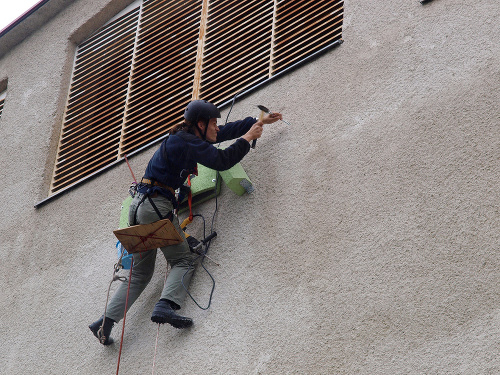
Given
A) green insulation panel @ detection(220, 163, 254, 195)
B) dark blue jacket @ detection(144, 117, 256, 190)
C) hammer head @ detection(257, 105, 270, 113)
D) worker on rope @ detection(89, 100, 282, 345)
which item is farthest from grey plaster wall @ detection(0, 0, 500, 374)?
dark blue jacket @ detection(144, 117, 256, 190)

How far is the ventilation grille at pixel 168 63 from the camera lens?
6273 millimetres

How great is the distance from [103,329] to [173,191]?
1139mm

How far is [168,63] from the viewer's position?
7.07 meters

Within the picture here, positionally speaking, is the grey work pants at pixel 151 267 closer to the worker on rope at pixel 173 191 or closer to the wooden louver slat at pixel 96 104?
the worker on rope at pixel 173 191

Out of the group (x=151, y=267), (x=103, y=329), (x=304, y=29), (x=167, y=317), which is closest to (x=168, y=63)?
(x=304, y=29)

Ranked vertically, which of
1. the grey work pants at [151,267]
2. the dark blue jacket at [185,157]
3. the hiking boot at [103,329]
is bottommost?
the hiking boot at [103,329]

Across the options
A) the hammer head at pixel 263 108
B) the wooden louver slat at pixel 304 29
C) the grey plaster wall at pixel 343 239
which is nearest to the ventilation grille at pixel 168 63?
the wooden louver slat at pixel 304 29

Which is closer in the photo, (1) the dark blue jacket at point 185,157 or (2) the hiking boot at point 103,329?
(1) the dark blue jacket at point 185,157

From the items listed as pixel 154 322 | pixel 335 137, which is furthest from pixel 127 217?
pixel 335 137

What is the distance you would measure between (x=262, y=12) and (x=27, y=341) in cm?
359

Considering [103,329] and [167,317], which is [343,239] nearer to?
[167,317]

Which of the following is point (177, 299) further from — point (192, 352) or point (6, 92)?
point (6, 92)

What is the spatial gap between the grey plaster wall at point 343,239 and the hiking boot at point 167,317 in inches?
4.5

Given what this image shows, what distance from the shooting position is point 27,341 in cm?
579
